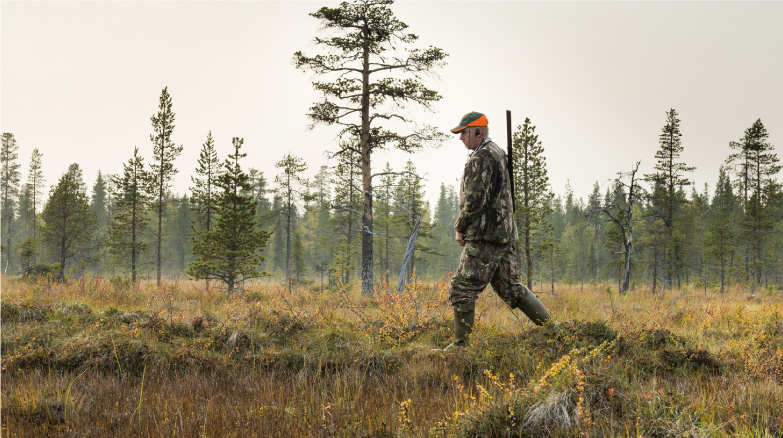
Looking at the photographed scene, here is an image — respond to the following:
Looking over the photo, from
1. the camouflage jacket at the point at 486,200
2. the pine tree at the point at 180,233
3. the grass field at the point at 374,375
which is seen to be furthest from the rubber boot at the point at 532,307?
the pine tree at the point at 180,233

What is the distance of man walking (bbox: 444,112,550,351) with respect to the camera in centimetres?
423

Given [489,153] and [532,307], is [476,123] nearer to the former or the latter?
[489,153]

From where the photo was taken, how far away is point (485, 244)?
4.29 metres

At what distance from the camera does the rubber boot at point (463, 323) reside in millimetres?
4250

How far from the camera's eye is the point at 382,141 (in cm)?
1448

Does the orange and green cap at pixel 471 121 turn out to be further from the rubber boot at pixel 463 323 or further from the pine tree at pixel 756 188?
the pine tree at pixel 756 188

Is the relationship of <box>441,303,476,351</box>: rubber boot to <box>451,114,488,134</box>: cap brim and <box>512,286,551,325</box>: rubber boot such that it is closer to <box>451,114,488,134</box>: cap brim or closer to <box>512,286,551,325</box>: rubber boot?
<box>512,286,551,325</box>: rubber boot

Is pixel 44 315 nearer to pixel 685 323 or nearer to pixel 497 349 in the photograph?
pixel 497 349

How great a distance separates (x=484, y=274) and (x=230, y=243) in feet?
33.3

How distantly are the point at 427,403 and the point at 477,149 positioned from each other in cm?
275

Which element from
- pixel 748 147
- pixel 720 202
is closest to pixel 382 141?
pixel 748 147

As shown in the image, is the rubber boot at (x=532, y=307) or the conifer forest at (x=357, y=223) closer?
the rubber boot at (x=532, y=307)

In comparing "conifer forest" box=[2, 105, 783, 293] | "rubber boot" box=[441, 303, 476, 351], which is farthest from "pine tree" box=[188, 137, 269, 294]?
"rubber boot" box=[441, 303, 476, 351]

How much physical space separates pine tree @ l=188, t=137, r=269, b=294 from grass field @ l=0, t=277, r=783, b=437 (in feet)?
17.6
